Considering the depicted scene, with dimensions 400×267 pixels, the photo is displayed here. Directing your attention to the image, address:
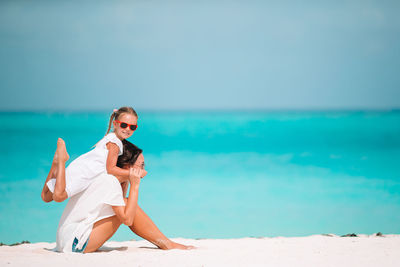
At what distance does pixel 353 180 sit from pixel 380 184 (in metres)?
0.76

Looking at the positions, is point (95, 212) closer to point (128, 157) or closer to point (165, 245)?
point (128, 157)

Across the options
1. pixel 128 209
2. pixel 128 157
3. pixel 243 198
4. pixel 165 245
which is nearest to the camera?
pixel 128 209

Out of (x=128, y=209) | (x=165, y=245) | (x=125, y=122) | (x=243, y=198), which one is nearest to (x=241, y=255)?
(x=165, y=245)

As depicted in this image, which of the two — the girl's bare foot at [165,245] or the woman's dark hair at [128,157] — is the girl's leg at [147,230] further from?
the woman's dark hair at [128,157]

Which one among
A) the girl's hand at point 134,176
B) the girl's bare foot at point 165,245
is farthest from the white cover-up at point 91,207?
the girl's bare foot at point 165,245

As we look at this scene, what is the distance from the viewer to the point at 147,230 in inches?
169

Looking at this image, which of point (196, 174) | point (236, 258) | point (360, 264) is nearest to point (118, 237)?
point (236, 258)

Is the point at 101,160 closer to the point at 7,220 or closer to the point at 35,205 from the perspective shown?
the point at 7,220

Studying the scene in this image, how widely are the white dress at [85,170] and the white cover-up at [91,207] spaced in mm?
57

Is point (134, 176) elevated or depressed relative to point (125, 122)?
depressed

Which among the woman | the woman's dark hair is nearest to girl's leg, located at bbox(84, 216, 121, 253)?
the woman

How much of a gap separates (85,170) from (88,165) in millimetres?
47

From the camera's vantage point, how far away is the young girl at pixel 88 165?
3865 millimetres

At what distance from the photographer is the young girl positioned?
12.7ft
